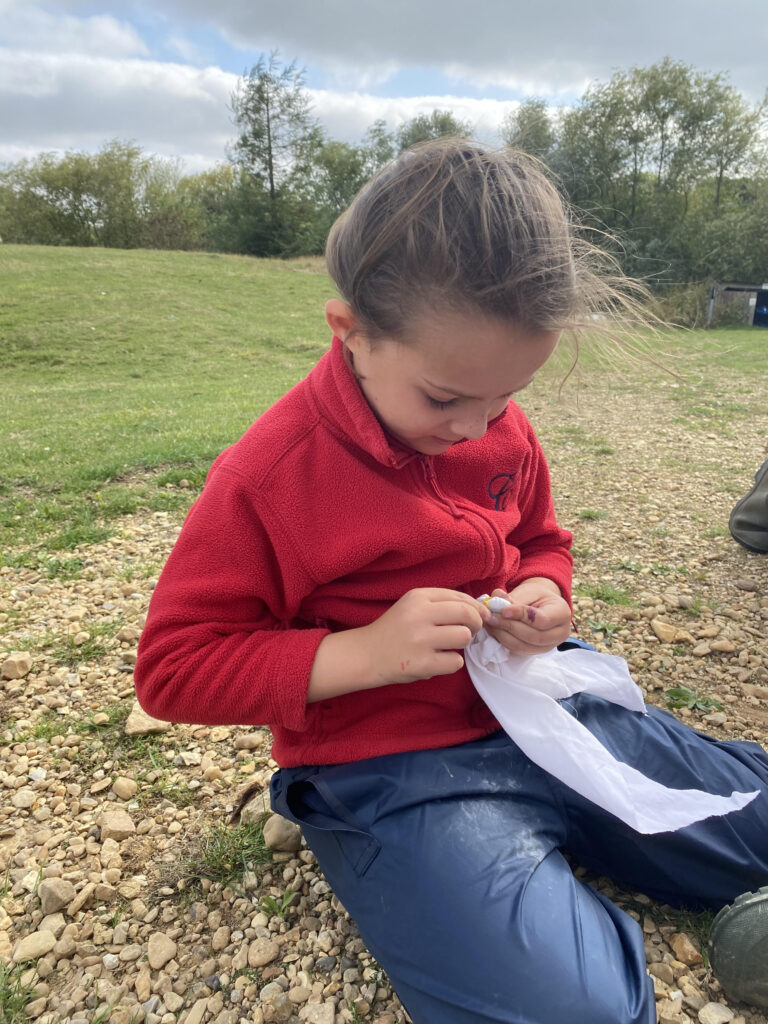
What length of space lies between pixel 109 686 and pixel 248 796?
952 mm

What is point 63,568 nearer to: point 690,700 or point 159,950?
point 159,950

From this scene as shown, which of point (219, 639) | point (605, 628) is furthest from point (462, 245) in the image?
point (605, 628)

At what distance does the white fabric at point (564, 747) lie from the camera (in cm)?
174

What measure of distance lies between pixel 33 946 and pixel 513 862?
50.6 inches

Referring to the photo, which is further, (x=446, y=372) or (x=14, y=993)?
(x=14, y=993)

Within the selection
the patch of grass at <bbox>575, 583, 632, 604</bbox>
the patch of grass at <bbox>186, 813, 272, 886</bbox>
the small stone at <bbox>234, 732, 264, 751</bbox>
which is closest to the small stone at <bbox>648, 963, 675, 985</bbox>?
the patch of grass at <bbox>186, 813, 272, 886</bbox>

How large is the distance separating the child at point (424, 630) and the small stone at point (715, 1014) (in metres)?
0.26

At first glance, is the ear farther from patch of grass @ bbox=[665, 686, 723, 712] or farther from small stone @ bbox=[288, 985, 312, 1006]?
patch of grass @ bbox=[665, 686, 723, 712]

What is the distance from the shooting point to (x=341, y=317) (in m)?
1.56

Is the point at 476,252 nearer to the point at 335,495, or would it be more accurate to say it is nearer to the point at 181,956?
the point at 335,495

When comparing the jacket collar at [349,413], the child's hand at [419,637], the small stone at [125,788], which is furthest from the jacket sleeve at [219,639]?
the small stone at [125,788]

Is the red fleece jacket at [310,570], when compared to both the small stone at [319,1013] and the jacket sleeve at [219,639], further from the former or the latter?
the small stone at [319,1013]

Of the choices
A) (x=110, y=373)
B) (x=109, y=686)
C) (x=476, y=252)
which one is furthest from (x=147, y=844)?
(x=110, y=373)

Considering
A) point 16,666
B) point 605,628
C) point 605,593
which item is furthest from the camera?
point 605,593
